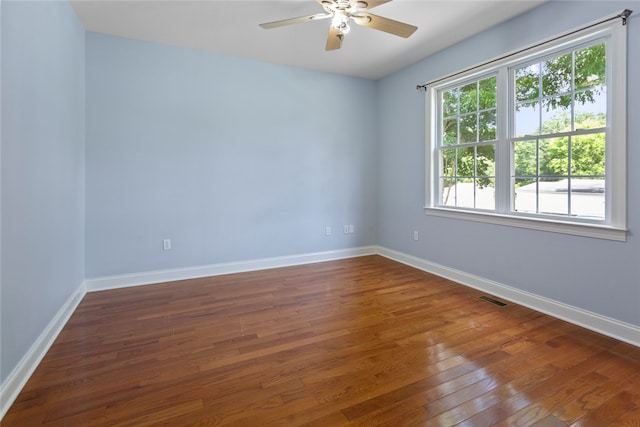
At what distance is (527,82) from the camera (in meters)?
2.89

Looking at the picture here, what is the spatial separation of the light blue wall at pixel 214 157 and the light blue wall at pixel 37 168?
1.19ft

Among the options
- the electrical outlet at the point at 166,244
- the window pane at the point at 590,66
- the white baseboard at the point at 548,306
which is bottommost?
the white baseboard at the point at 548,306

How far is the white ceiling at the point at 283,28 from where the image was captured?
8.77 ft

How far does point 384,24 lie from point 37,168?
2608mm

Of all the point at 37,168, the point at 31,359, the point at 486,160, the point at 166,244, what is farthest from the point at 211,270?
the point at 486,160

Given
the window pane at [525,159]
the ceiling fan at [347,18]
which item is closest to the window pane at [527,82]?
the window pane at [525,159]

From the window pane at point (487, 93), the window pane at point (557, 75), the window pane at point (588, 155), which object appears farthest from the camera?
the window pane at point (487, 93)

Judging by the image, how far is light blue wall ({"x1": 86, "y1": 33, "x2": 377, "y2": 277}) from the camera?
129 inches

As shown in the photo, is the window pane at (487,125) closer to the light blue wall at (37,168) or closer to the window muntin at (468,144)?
the window muntin at (468,144)

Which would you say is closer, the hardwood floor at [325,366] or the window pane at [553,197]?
the hardwood floor at [325,366]

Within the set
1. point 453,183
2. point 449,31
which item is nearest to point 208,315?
point 453,183

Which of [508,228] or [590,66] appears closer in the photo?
[590,66]

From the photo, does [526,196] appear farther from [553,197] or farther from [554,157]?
[554,157]

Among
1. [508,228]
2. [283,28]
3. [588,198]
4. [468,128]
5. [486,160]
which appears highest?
[283,28]
